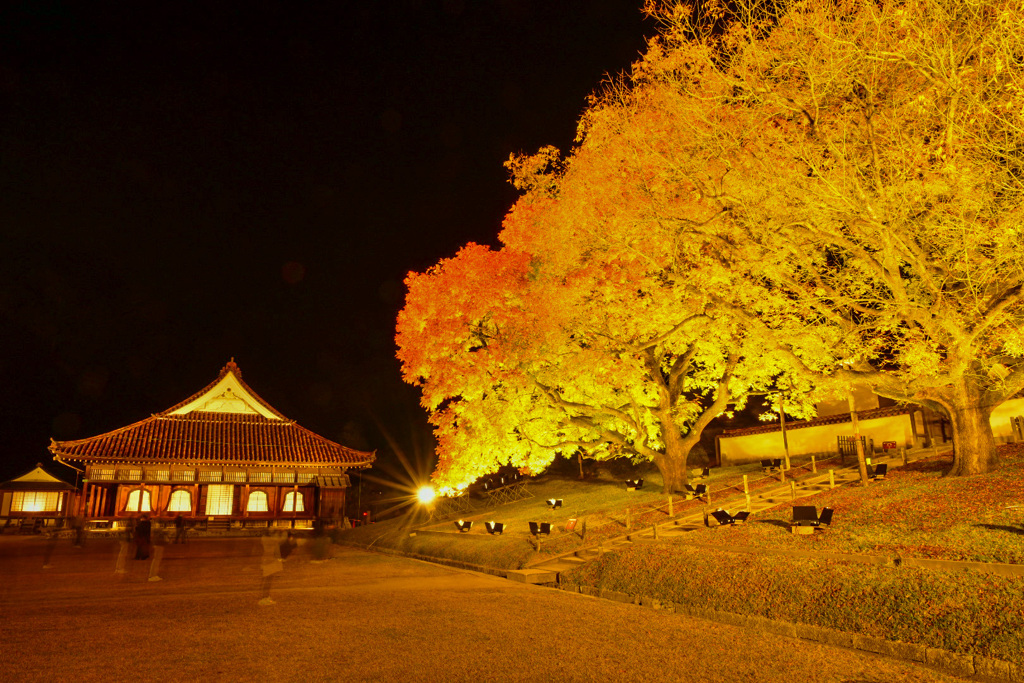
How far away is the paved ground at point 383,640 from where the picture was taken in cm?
695

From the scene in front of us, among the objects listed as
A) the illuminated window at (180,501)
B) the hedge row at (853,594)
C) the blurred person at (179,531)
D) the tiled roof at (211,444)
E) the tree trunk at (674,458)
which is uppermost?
the tiled roof at (211,444)

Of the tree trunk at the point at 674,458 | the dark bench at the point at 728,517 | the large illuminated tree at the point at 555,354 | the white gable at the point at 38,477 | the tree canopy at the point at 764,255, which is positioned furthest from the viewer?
the white gable at the point at 38,477

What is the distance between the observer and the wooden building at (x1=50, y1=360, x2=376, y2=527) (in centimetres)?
3644

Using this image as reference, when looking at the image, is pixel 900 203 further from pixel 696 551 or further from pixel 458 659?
pixel 458 659

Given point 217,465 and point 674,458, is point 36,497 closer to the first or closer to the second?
point 217,465

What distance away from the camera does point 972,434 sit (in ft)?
48.0

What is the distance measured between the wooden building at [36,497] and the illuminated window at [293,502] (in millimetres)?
25195

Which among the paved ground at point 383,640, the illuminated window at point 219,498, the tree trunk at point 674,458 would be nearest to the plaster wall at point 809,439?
the tree trunk at point 674,458

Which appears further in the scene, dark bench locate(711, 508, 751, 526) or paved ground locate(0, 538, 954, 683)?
dark bench locate(711, 508, 751, 526)

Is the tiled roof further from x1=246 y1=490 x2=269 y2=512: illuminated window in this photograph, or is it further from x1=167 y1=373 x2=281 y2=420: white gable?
x1=246 y1=490 x2=269 y2=512: illuminated window

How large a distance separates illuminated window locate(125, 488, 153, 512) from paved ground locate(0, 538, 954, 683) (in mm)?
25137

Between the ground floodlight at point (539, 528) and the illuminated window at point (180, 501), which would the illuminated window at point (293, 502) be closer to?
the illuminated window at point (180, 501)

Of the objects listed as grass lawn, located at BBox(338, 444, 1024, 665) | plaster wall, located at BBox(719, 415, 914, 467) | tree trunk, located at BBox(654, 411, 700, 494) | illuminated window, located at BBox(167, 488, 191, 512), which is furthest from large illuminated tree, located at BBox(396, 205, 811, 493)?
illuminated window, located at BBox(167, 488, 191, 512)

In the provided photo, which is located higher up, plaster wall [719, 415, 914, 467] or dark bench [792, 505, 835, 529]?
plaster wall [719, 415, 914, 467]
